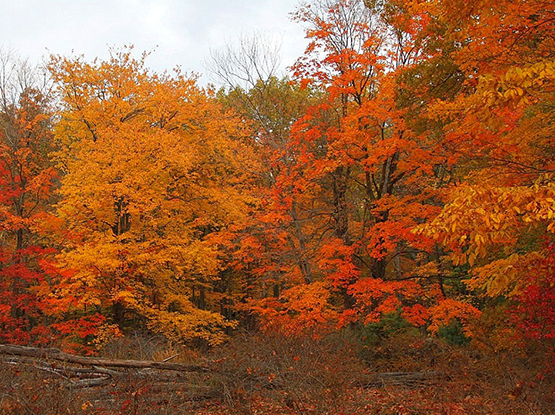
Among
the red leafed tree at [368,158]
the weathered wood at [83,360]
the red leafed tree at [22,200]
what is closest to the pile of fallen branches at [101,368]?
the weathered wood at [83,360]

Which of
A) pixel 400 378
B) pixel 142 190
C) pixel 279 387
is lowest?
pixel 400 378

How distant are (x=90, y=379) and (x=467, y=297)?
13350 mm

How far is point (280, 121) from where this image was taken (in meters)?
19.3

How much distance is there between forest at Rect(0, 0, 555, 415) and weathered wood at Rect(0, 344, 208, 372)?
65 mm

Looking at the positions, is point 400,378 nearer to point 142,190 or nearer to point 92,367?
point 92,367

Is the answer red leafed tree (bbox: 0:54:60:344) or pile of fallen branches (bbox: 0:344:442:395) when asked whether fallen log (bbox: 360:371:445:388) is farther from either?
red leafed tree (bbox: 0:54:60:344)

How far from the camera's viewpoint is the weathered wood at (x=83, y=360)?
306 inches

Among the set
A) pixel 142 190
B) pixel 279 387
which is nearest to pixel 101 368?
pixel 279 387

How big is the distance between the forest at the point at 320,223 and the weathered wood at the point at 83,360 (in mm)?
65

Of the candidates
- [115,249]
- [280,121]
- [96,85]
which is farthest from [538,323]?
[96,85]

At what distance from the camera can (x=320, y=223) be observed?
17.9 metres

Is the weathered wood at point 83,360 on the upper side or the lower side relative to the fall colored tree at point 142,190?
lower

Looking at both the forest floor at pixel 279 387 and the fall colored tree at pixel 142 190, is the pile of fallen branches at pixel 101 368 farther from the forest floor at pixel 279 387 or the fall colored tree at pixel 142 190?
the fall colored tree at pixel 142 190

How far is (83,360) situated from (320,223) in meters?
11.3
